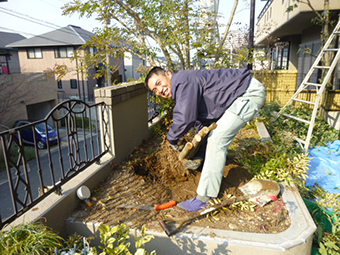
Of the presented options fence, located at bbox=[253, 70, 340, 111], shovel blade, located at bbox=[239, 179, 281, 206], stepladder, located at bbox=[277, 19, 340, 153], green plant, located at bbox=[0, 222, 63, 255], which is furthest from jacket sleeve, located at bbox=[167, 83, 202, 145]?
fence, located at bbox=[253, 70, 340, 111]

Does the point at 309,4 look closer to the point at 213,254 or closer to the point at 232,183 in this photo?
the point at 232,183

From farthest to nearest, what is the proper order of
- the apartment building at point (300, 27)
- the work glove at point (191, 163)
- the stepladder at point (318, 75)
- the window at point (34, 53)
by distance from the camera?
the window at point (34, 53)
the apartment building at point (300, 27)
the stepladder at point (318, 75)
the work glove at point (191, 163)

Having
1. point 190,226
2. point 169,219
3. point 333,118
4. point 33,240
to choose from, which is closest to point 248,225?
point 190,226

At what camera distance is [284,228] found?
2193mm

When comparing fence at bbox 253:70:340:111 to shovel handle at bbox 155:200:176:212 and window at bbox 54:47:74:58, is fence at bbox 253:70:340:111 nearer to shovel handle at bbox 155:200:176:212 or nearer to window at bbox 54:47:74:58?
shovel handle at bbox 155:200:176:212

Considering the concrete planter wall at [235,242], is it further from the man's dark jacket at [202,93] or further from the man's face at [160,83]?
the man's face at [160,83]

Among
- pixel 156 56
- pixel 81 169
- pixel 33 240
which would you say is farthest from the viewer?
pixel 156 56

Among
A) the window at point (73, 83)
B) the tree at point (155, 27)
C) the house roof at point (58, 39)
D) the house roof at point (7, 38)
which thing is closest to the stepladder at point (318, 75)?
the tree at point (155, 27)

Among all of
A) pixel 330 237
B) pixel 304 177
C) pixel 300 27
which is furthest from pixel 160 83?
pixel 300 27

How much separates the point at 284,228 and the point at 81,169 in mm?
2249

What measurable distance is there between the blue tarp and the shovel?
1.44 m

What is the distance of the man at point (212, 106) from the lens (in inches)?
99.3

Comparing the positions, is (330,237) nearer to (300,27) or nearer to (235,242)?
(235,242)

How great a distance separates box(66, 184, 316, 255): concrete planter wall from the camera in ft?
6.49
